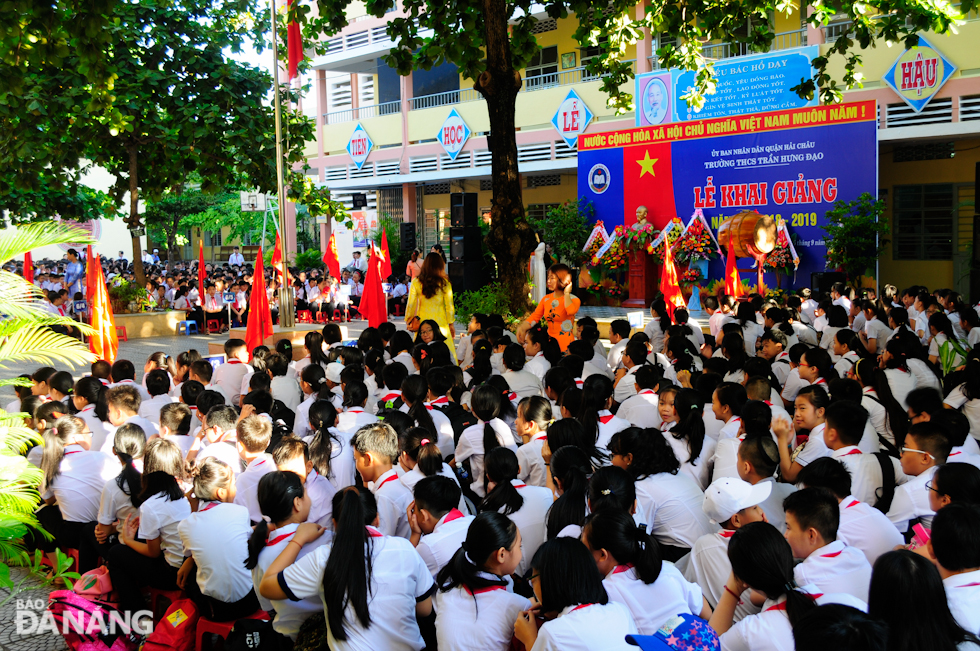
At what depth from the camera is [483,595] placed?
2.78 metres

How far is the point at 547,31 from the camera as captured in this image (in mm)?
21062

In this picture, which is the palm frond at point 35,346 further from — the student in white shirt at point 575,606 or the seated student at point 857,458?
the seated student at point 857,458

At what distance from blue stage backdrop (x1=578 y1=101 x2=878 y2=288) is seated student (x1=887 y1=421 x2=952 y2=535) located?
12018 mm

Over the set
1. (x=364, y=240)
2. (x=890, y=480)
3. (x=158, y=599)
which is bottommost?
(x=158, y=599)

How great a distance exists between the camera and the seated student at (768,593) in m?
2.33

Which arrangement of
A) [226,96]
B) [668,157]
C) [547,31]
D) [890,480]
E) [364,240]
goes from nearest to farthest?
[890,480] < [226,96] < [668,157] < [547,31] < [364,240]

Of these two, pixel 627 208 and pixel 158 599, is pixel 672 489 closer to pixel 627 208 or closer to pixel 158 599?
pixel 158 599

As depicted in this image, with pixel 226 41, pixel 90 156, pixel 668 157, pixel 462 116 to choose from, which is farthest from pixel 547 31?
pixel 90 156

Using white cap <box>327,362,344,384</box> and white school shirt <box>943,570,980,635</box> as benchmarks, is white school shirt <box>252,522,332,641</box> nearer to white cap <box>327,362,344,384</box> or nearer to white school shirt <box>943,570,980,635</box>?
white school shirt <box>943,570,980,635</box>

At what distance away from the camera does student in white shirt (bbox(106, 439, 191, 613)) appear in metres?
3.84

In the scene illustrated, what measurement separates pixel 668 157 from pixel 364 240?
12426mm

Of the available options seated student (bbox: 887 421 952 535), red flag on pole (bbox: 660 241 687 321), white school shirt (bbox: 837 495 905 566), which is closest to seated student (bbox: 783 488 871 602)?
white school shirt (bbox: 837 495 905 566)

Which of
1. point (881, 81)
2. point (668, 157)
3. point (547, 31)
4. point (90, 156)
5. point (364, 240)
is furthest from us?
point (364, 240)

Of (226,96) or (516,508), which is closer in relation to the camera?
(516,508)
